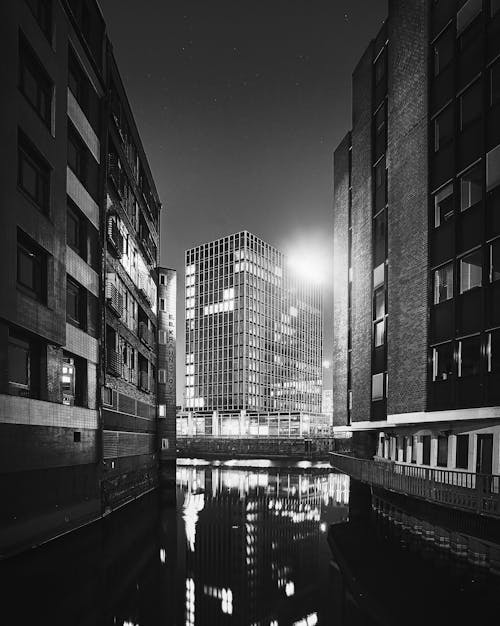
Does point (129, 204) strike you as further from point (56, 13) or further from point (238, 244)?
point (238, 244)

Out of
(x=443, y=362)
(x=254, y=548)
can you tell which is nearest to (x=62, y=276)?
(x=254, y=548)

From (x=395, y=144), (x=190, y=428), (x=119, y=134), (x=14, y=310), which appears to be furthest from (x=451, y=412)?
(x=190, y=428)

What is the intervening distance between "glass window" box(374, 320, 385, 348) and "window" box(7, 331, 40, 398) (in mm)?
21640

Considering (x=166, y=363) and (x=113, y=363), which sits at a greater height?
(x=113, y=363)

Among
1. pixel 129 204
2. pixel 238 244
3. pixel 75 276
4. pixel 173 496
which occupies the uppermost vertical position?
pixel 238 244

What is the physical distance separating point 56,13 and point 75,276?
1064 centimetres

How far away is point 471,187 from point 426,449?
45.7 feet

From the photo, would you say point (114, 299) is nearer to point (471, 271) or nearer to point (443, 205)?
point (443, 205)

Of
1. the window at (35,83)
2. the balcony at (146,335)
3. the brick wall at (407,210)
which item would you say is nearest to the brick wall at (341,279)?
the brick wall at (407,210)

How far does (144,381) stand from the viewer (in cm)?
4622

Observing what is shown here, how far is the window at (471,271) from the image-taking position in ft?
87.4

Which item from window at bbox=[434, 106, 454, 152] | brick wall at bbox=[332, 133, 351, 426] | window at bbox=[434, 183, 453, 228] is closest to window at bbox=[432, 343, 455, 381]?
window at bbox=[434, 183, 453, 228]

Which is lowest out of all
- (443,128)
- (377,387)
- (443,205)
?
(377,387)

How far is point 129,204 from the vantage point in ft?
139
